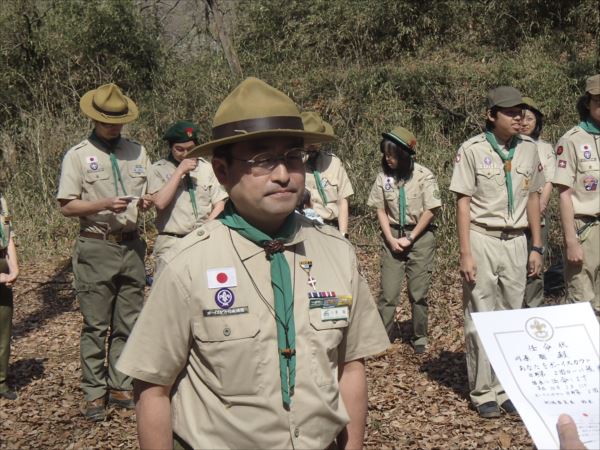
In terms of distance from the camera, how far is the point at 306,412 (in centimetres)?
217

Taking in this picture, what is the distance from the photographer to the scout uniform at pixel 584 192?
17.4 feet

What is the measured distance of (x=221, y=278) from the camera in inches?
87.0

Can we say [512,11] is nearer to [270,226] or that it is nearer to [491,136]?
[491,136]

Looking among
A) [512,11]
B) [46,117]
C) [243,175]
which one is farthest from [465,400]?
[512,11]

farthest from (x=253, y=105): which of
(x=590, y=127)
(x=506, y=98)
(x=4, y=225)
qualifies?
(x=4, y=225)

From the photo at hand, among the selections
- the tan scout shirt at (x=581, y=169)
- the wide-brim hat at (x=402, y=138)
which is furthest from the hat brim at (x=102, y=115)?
the tan scout shirt at (x=581, y=169)

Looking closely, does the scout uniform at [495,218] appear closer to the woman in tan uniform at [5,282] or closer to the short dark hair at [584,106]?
the short dark hair at [584,106]

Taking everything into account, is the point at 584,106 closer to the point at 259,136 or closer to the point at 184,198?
the point at 184,198

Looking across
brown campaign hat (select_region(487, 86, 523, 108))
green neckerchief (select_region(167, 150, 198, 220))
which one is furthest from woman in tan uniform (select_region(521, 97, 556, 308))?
green neckerchief (select_region(167, 150, 198, 220))

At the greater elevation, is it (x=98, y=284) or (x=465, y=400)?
(x=98, y=284)

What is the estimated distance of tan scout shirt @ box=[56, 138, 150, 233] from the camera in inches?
221

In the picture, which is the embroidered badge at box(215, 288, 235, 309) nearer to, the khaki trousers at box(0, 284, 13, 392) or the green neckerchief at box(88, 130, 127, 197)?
the green neckerchief at box(88, 130, 127, 197)

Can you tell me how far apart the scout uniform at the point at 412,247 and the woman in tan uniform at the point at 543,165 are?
3.53 feet

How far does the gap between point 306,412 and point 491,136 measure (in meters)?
3.66
